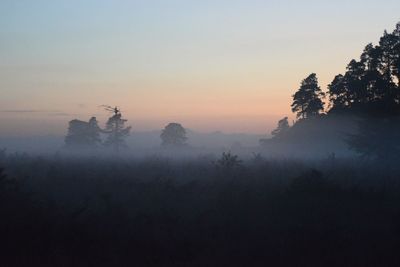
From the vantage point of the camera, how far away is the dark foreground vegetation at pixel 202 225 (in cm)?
871

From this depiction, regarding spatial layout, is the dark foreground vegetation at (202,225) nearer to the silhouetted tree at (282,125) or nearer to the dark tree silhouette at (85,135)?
the silhouetted tree at (282,125)

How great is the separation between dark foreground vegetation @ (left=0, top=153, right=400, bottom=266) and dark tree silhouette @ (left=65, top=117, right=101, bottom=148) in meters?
60.6

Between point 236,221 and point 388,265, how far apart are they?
149 inches

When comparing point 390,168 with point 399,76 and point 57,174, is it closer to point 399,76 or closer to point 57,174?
point 399,76

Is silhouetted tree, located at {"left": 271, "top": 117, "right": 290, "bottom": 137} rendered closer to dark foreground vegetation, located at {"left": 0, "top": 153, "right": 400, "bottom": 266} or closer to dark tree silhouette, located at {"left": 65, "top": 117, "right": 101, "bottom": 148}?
dark tree silhouette, located at {"left": 65, "top": 117, "right": 101, "bottom": 148}

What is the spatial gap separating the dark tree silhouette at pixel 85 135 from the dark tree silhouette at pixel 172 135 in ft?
35.7

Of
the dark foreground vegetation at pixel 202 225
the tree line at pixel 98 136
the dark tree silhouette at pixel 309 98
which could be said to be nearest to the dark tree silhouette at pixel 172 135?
the tree line at pixel 98 136

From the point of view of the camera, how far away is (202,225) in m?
10.9

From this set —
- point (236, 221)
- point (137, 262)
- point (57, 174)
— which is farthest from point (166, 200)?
point (57, 174)

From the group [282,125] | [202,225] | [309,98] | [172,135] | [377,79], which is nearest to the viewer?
[202,225]

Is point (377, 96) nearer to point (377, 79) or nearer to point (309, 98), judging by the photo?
point (377, 79)

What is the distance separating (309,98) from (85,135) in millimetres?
41752

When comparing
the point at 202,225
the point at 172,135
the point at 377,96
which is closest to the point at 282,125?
the point at 172,135

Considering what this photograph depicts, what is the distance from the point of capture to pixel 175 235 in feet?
33.2
